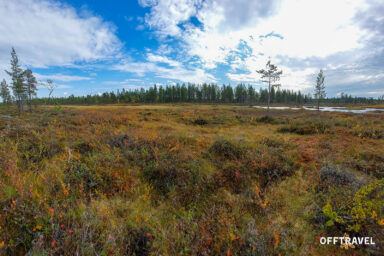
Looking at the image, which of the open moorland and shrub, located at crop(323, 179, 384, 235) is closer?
the open moorland

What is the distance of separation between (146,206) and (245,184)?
2635 millimetres

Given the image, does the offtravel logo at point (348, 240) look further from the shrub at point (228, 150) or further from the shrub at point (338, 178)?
the shrub at point (228, 150)

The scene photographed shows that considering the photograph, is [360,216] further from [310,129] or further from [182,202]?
[310,129]

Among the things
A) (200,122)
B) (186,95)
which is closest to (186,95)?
(186,95)

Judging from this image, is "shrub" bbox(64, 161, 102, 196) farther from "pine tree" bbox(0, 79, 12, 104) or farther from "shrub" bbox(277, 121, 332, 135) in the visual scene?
"pine tree" bbox(0, 79, 12, 104)

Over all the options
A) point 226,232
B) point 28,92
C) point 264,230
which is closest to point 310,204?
point 264,230

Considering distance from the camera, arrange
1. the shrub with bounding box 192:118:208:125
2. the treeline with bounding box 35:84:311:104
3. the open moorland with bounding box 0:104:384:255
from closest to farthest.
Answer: the open moorland with bounding box 0:104:384:255 < the shrub with bounding box 192:118:208:125 < the treeline with bounding box 35:84:311:104

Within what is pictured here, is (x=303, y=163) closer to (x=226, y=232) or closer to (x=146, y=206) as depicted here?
(x=226, y=232)

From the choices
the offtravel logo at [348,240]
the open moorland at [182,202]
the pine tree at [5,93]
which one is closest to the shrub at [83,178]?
the open moorland at [182,202]

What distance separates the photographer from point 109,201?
3168 millimetres

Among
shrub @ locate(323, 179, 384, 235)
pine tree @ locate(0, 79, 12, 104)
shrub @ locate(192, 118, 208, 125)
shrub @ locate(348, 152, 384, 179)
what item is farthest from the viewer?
pine tree @ locate(0, 79, 12, 104)

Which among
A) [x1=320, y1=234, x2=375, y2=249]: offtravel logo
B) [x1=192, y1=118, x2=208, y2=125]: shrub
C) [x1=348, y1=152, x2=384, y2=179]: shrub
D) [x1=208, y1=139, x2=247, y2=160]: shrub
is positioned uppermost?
[x1=192, y1=118, x2=208, y2=125]: shrub

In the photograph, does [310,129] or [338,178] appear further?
[310,129]

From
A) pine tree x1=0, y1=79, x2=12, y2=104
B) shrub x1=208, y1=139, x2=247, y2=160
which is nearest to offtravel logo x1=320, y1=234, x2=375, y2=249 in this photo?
shrub x1=208, y1=139, x2=247, y2=160
